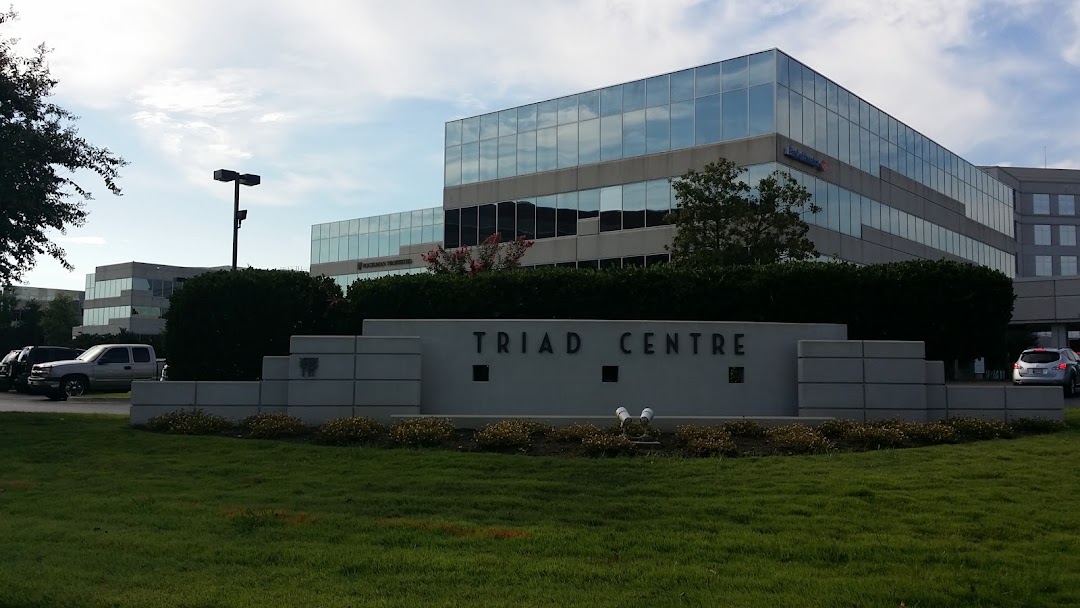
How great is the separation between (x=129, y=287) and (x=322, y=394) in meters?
88.8

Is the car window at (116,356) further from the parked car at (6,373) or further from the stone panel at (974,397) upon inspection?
the stone panel at (974,397)

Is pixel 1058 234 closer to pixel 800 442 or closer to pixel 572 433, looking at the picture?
pixel 800 442

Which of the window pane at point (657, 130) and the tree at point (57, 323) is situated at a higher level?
the window pane at point (657, 130)

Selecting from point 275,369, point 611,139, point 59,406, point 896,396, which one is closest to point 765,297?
point 896,396

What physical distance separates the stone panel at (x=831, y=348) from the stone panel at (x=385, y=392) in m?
6.82

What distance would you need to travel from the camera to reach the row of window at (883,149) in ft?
130

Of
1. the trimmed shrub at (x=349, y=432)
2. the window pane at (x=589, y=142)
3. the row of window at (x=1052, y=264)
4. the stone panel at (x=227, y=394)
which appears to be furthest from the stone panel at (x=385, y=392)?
the row of window at (x=1052, y=264)

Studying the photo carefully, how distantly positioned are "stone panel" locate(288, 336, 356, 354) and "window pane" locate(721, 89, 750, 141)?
26739mm

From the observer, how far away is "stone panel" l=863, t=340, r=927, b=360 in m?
16.3

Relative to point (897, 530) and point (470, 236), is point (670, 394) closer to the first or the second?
point (897, 530)

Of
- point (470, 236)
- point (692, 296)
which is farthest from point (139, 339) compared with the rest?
point (692, 296)

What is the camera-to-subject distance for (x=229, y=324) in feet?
61.0

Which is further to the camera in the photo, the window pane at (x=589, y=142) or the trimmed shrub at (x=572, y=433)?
the window pane at (x=589, y=142)

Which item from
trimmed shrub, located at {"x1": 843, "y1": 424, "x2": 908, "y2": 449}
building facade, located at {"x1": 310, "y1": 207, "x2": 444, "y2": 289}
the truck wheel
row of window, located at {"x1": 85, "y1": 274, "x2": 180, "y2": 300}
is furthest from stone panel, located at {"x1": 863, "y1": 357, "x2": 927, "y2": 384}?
row of window, located at {"x1": 85, "y1": 274, "x2": 180, "y2": 300}
